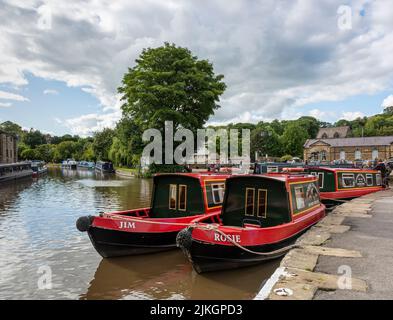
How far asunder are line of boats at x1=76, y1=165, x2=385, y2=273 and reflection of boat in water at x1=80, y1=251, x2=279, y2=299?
28 cm

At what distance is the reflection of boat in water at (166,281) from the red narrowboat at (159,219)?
49 centimetres

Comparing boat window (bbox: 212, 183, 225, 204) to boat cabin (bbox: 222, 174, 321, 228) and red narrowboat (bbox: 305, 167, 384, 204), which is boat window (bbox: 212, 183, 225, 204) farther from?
red narrowboat (bbox: 305, 167, 384, 204)

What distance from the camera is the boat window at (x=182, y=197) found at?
477 inches

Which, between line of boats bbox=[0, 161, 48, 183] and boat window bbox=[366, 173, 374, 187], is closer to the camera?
boat window bbox=[366, 173, 374, 187]

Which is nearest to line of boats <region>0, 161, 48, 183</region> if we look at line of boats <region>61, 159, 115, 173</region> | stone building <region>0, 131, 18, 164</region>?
stone building <region>0, 131, 18, 164</region>

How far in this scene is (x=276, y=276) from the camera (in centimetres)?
618

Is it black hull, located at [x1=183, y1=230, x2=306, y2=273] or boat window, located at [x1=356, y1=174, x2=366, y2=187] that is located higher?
boat window, located at [x1=356, y1=174, x2=366, y2=187]

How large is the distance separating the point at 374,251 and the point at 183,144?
102 ft

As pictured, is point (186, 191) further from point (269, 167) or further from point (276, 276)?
point (269, 167)

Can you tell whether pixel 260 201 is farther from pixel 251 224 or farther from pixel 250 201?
pixel 251 224

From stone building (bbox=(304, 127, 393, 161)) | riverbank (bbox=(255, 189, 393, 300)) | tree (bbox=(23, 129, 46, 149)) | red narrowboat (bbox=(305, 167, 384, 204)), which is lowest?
riverbank (bbox=(255, 189, 393, 300))

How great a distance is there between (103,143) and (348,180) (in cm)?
→ 6798

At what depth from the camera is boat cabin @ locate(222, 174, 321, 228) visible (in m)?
10.3
